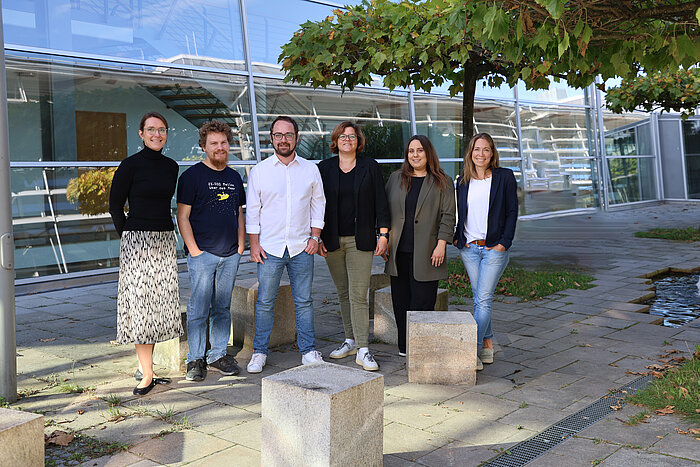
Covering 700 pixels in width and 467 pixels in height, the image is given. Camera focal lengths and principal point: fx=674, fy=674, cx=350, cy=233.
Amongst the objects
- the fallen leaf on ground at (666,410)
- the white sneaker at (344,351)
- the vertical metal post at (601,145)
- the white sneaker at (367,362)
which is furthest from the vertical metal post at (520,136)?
the fallen leaf on ground at (666,410)

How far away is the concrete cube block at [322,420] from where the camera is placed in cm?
312

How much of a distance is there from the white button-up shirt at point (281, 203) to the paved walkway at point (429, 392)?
1019 millimetres

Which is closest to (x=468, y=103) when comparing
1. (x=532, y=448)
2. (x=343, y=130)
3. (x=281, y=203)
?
(x=343, y=130)

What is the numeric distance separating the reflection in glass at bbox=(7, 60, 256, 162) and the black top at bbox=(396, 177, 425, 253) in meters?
6.91

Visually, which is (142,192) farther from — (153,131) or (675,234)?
(675,234)

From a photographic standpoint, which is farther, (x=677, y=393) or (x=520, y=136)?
(x=520, y=136)

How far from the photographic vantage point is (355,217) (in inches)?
208

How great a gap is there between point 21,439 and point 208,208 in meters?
2.25

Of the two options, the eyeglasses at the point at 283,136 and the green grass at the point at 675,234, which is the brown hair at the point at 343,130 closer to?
the eyeglasses at the point at 283,136

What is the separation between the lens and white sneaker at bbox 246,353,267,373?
5.09 m

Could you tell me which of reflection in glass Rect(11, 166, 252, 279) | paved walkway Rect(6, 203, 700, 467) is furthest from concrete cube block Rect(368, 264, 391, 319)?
reflection in glass Rect(11, 166, 252, 279)

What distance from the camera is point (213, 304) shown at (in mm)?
5199

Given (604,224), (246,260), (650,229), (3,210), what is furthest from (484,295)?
(604,224)

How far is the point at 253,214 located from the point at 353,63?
3.47 m
